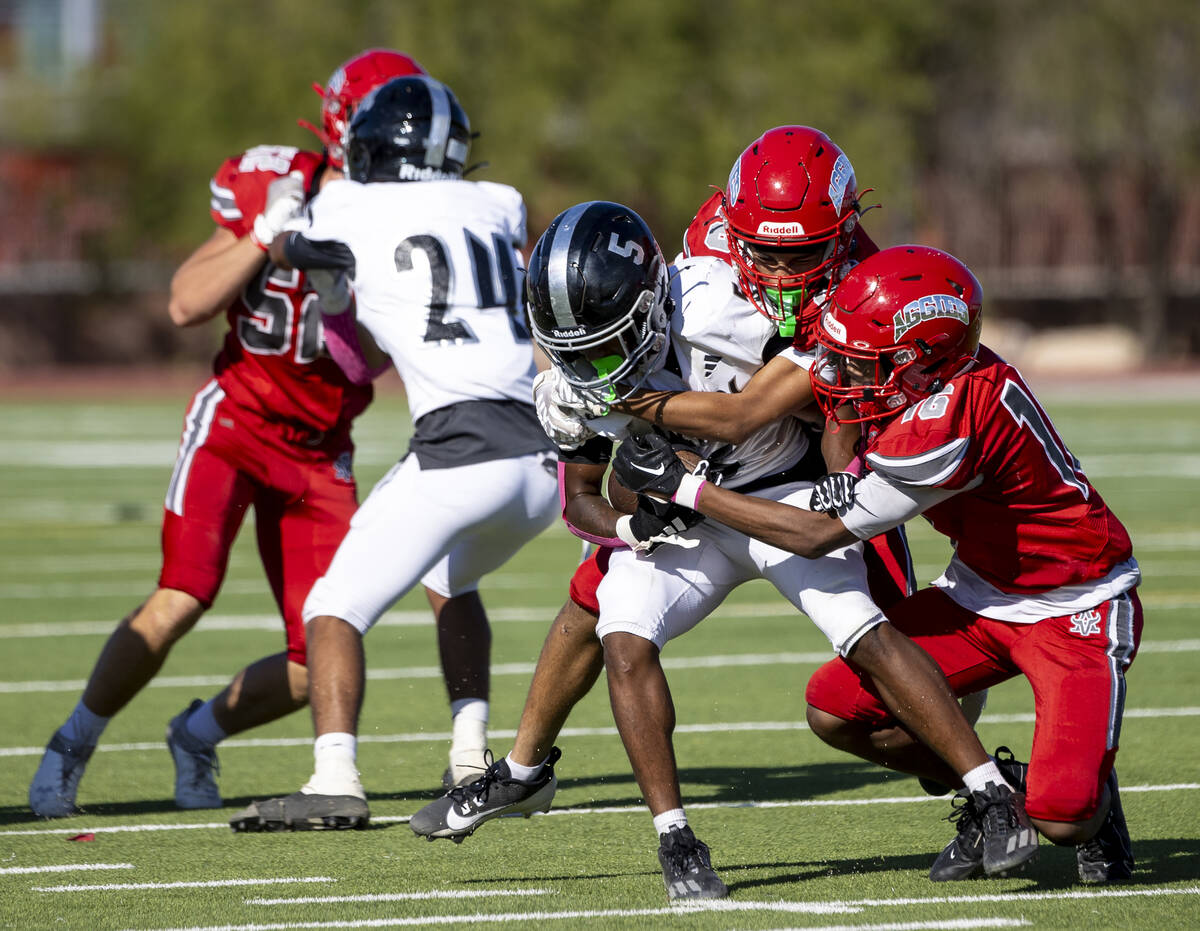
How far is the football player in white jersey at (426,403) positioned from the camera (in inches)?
195

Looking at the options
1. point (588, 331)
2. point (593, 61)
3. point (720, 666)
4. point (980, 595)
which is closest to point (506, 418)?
point (588, 331)

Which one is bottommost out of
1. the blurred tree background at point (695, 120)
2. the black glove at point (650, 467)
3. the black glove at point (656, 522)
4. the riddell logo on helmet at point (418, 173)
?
the blurred tree background at point (695, 120)

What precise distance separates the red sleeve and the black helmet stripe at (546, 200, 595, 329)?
66.2 inches

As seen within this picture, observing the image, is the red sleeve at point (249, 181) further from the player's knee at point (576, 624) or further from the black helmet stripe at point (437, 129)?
the player's knee at point (576, 624)

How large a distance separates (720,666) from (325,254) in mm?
3057

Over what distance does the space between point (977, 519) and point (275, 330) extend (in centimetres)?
239

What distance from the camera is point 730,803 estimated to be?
526 cm

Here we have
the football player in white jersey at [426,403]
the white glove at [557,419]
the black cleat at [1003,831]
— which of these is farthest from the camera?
the football player in white jersey at [426,403]

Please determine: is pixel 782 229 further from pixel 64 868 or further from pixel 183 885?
pixel 64 868

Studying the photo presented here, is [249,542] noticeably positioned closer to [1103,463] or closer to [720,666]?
[720,666]

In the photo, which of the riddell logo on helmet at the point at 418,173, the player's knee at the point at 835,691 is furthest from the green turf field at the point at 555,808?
the riddell logo on helmet at the point at 418,173

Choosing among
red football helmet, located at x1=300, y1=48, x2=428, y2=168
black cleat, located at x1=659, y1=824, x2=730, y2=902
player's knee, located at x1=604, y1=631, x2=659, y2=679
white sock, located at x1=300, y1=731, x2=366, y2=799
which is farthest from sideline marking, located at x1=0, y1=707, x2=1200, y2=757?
black cleat, located at x1=659, y1=824, x2=730, y2=902

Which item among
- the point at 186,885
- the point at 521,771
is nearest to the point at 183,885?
the point at 186,885

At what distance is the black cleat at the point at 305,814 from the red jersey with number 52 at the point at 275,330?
1.30m
